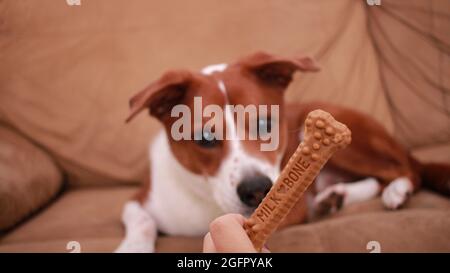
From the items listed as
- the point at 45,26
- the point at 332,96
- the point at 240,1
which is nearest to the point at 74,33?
the point at 45,26

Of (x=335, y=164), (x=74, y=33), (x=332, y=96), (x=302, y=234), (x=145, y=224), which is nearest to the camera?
(x=302, y=234)

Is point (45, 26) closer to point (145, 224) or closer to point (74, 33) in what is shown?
point (74, 33)

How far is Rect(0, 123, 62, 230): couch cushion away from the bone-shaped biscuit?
838 mm

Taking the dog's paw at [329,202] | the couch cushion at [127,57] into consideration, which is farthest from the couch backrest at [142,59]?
the dog's paw at [329,202]

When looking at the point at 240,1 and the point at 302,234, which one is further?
the point at 240,1

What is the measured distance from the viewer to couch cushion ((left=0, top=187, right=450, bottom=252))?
993 millimetres

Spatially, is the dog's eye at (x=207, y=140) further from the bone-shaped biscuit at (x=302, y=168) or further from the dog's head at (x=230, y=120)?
the bone-shaped biscuit at (x=302, y=168)

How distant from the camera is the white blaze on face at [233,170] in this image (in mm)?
1049

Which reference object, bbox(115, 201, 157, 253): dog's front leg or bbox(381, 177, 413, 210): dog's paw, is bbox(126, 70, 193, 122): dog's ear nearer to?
bbox(115, 201, 157, 253): dog's front leg

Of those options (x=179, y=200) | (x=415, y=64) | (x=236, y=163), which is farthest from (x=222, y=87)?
(x=415, y=64)

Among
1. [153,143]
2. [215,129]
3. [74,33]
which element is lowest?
[153,143]

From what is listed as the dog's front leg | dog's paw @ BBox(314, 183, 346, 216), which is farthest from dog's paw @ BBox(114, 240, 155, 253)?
dog's paw @ BBox(314, 183, 346, 216)

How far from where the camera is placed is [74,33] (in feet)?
5.26

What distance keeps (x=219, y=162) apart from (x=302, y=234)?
267 millimetres
